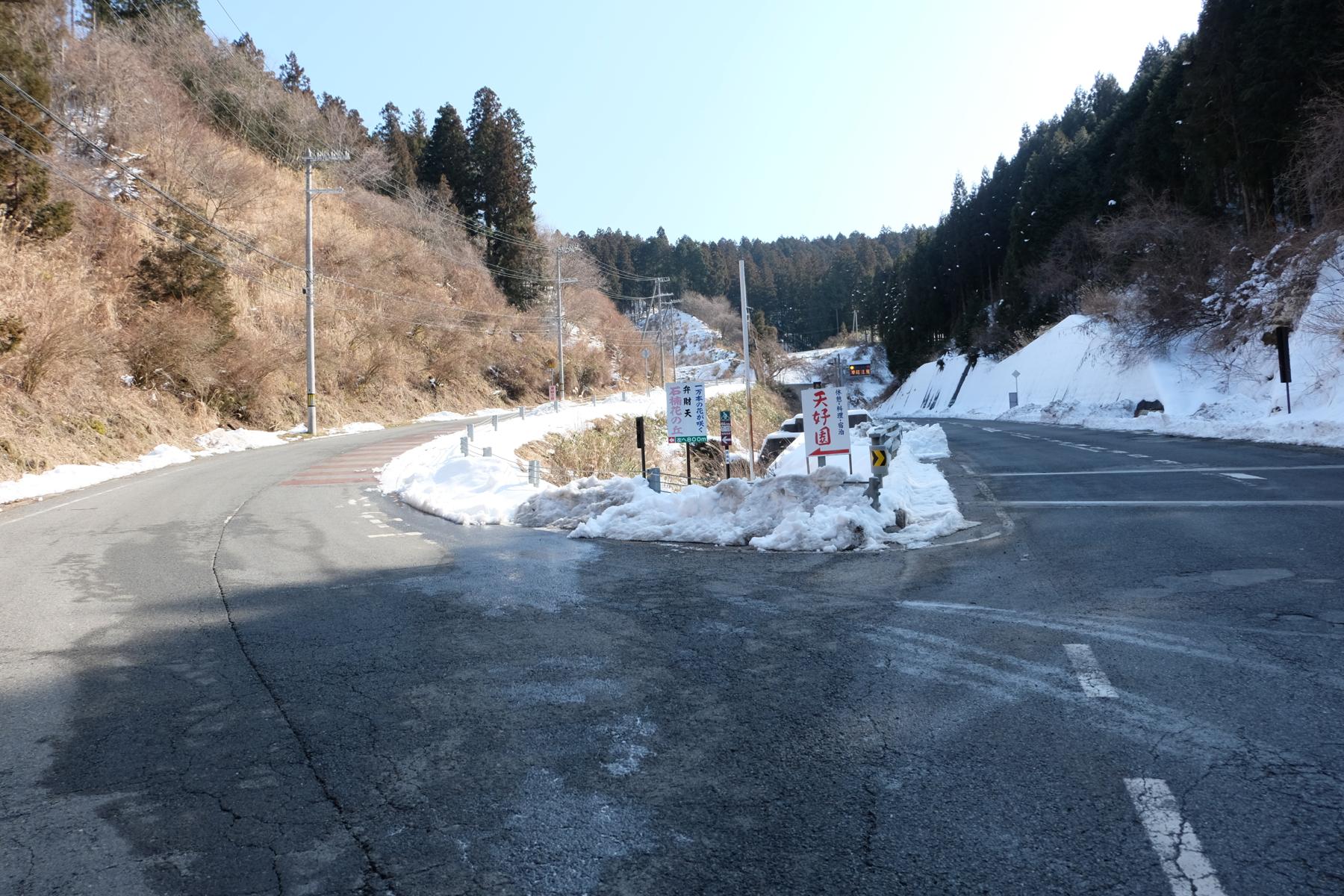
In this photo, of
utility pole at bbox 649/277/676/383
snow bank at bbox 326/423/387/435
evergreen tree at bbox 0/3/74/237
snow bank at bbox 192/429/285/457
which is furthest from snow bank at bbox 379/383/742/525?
utility pole at bbox 649/277/676/383

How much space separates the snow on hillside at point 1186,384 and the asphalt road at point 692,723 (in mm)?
15771

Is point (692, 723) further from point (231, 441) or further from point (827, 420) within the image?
point (231, 441)

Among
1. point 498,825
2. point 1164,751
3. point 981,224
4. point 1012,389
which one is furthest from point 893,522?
point 981,224

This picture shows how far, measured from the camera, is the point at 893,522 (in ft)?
30.8

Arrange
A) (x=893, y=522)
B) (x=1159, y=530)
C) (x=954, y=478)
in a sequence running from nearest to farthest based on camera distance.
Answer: (x=1159, y=530)
(x=893, y=522)
(x=954, y=478)

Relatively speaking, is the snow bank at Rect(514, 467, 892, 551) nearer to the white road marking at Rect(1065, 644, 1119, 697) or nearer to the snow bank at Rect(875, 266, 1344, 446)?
the white road marking at Rect(1065, 644, 1119, 697)

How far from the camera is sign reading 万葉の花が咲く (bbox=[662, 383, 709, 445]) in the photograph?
543 inches

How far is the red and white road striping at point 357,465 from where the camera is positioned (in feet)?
56.7

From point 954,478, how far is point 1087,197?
1898 inches

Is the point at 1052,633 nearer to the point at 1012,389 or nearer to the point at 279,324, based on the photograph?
the point at 279,324

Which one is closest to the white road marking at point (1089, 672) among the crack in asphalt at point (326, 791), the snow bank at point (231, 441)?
the crack in asphalt at point (326, 791)

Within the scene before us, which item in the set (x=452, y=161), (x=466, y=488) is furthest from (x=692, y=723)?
(x=452, y=161)

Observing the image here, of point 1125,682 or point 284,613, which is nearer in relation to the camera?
point 1125,682

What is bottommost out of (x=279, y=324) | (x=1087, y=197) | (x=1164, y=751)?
(x=1164, y=751)
